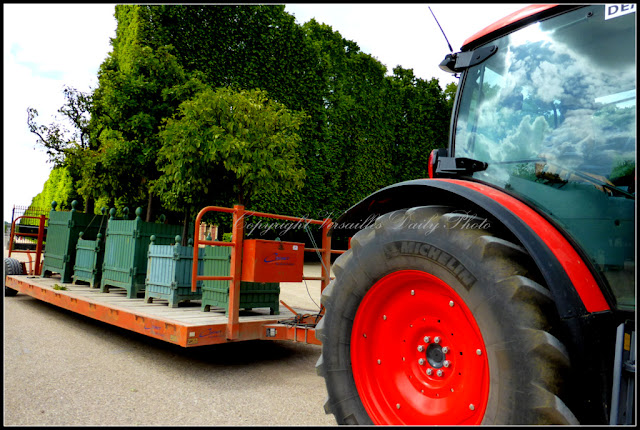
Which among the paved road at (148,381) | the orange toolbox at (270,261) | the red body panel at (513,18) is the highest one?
the red body panel at (513,18)

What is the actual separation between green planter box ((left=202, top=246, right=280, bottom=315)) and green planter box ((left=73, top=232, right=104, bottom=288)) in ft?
8.87

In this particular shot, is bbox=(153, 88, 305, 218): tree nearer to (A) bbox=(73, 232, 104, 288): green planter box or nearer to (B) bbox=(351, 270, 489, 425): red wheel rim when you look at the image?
(A) bbox=(73, 232, 104, 288): green planter box

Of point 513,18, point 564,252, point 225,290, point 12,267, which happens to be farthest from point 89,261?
point 564,252

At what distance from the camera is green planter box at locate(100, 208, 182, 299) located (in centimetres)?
632

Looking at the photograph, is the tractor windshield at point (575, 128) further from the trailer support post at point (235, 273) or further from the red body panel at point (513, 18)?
the trailer support post at point (235, 273)

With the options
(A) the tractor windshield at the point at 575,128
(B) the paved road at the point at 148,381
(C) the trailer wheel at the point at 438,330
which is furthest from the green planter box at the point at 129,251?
(A) the tractor windshield at the point at 575,128

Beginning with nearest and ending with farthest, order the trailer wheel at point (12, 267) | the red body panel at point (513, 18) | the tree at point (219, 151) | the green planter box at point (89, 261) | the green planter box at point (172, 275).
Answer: the red body panel at point (513, 18), the green planter box at point (172, 275), the tree at point (219, 151), the green planter box at point (89, 261), the trailer wheel at point (12, 267)

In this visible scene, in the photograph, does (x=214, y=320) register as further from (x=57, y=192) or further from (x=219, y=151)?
(x=57, y=192)

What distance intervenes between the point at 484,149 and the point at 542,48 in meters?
0.59

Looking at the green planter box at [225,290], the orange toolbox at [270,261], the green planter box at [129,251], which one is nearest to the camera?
the orange toolbox at [270,261]

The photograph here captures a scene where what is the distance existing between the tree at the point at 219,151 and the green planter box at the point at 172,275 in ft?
5.45

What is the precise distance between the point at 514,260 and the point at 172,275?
4.53 meters

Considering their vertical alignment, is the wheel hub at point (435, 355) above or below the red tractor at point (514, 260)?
below

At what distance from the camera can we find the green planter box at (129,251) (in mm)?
6320
